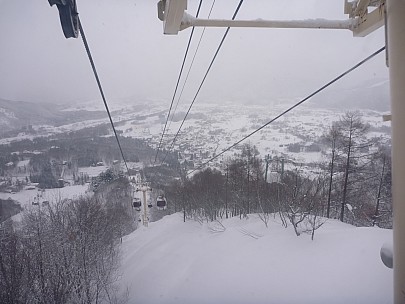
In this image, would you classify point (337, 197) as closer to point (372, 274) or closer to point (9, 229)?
point (372, 274)

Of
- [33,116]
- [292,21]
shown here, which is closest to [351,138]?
[292,21]

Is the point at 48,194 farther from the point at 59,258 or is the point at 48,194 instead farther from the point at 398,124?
the point at 398,124

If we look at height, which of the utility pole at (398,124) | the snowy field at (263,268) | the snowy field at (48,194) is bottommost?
the snowy field at (263,268)

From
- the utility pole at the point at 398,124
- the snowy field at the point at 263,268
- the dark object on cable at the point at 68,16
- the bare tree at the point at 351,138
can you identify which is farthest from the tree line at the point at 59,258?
the bare tree at the point at 351,138

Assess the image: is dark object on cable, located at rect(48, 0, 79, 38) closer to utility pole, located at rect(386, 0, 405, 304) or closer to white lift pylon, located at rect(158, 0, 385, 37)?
white lift pylon, located at rect(158, 0, 385, 37)

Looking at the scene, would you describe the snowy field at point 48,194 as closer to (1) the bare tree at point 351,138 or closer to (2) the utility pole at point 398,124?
(1) the bare tree at point 351,138

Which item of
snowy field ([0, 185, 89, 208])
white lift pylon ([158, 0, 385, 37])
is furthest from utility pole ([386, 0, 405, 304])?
snowy field ([0, 185, 89, 208])
